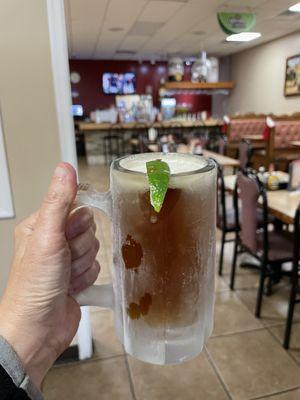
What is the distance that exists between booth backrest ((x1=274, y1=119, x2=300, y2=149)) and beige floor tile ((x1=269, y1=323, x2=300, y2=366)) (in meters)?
5.31

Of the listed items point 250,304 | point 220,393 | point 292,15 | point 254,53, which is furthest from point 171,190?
point 254,53

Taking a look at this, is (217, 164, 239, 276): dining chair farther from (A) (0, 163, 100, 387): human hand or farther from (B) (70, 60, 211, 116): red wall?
(B) (70, 60, 211, 116): red wall

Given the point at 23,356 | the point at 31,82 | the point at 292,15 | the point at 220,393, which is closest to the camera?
the point at 23,356

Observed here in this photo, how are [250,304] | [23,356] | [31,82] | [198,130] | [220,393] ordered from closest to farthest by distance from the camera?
[23,356], [31,82], [220,393], [250,304], [198,130]

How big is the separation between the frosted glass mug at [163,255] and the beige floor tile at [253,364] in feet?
5.05

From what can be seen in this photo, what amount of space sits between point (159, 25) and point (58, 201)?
781 cm

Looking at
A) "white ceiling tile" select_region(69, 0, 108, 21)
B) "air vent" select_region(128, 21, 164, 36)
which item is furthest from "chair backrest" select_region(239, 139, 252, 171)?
"air vent" select_region(128, 21, 164, 36)

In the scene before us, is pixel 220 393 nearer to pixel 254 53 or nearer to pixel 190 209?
pixel 190 209

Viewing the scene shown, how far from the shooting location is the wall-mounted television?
40.6 ft

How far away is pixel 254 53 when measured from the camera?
1030 cm

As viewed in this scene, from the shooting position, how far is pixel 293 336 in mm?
2271

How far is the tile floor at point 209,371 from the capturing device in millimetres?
1861

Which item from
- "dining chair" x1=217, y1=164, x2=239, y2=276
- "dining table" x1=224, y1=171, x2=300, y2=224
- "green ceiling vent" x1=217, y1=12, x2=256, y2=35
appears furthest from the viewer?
"green ceiling vent" x1=217, y1=12, x2=256, y2=35

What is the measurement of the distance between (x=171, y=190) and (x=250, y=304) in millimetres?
2442
